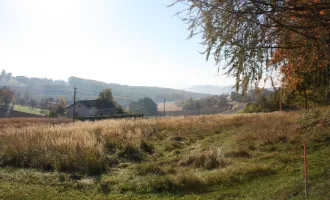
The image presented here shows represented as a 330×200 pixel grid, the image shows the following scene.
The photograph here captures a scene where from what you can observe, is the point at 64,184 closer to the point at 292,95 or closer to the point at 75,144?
the point at 75,144

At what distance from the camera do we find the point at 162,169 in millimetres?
7605

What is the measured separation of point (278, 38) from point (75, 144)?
22.3 ft

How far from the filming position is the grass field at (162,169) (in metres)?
5.75

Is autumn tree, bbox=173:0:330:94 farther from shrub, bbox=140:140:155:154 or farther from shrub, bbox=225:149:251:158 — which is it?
shrub, bbox=140:140:155:154

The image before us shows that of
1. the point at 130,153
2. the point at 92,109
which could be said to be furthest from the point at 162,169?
the point at 92,109

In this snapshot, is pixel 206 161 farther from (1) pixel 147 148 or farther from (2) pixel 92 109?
(2) pixel 92 109

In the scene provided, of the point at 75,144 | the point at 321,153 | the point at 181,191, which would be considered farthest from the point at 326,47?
the point at 75,144

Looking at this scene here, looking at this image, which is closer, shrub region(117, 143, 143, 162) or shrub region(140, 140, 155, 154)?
shrub region(117, 143, 143, 162)

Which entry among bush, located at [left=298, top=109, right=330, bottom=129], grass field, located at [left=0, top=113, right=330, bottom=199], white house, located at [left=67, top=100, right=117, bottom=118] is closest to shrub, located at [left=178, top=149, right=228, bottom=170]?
grass field, located at [left=0, top=113, right=330, bottom=199]

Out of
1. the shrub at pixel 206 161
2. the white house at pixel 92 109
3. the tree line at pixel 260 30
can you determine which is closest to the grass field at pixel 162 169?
the shrub at pixel 206 161

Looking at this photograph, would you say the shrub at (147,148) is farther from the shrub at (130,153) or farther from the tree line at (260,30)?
the tree line at (260,30)

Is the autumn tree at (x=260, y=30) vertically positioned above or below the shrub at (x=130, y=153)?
above

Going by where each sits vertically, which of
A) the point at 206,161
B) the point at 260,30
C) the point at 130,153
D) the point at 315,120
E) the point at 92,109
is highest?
the point at 260,30

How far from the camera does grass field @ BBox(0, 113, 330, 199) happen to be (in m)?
5.75
